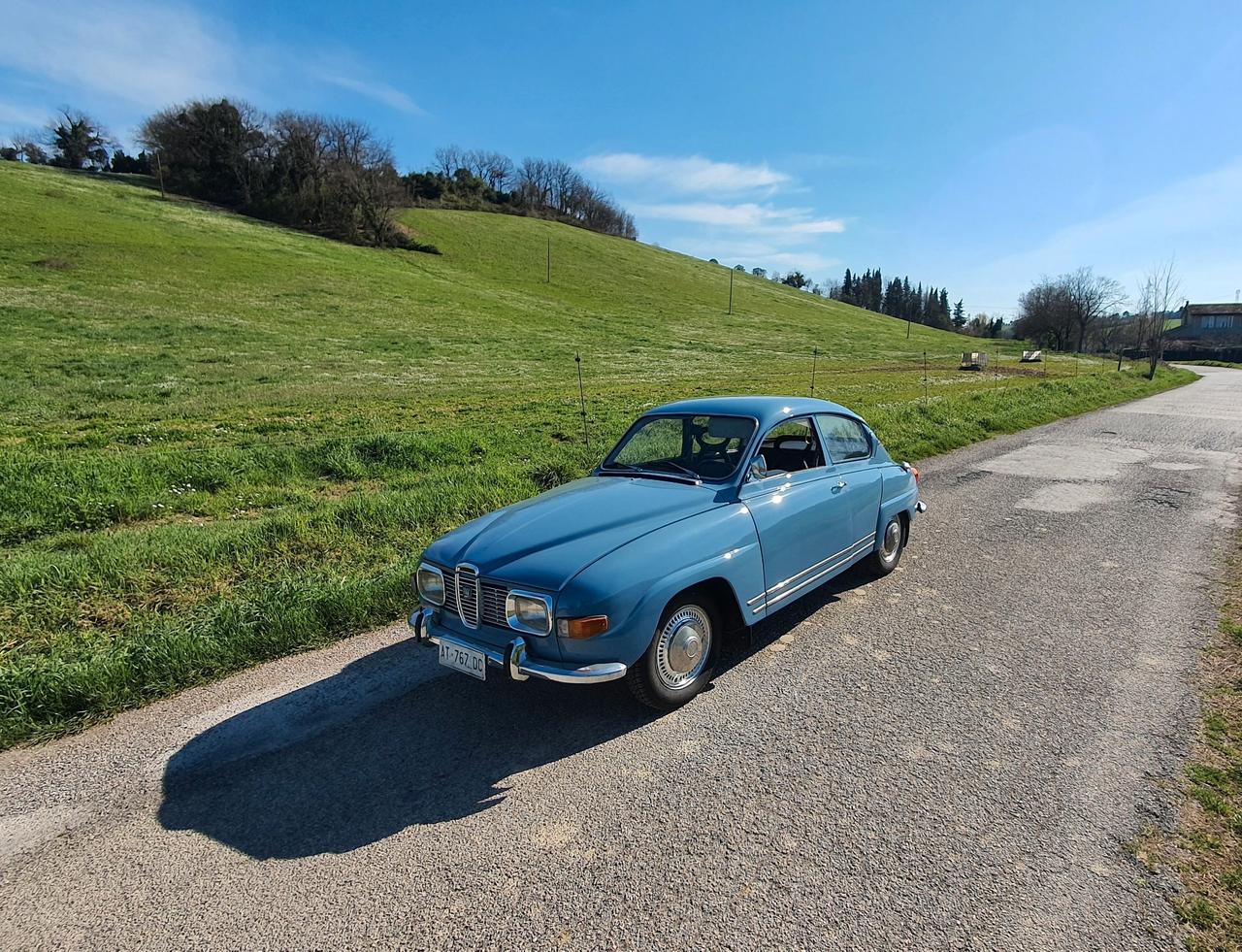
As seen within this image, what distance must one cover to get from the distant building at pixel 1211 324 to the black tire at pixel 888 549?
96.2 meters

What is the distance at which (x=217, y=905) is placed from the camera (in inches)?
94.5

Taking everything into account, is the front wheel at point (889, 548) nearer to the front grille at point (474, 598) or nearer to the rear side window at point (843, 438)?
the rear side window at point (843, 438)

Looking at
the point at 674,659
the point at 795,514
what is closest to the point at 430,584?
the point at 674,659

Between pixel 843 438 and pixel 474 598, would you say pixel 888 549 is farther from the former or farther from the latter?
pixel 474 598

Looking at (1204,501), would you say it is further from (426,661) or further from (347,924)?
(347,924)

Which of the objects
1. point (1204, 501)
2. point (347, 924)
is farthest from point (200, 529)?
point (1204, 501)

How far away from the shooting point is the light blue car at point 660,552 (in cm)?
321

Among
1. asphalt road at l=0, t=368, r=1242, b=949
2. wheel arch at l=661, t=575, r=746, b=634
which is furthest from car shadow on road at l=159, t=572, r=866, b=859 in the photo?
wheel arch at l=661, t=575, r=746, b=634

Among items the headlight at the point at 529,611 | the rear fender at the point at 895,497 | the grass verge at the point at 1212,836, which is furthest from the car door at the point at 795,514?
the grass verge at the point at 1212,836

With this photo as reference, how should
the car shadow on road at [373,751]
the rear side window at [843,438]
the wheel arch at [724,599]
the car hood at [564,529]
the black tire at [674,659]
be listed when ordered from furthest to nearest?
the rear side window at [843,438] → the wheel arch at [724,599] → the black tire at [674,659] → the car hood at [564,529] → the car shadow on road at [373,751]

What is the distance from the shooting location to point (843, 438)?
530 centimetres

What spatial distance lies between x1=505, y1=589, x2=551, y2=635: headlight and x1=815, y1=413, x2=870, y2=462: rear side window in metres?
2.80

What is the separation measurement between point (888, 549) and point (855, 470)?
0.97 m

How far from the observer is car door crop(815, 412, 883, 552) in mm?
5004
